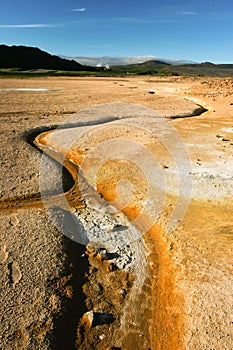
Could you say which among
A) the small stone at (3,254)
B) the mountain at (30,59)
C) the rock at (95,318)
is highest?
the small stone at (3,254)

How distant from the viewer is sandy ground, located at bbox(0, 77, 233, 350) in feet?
14.5

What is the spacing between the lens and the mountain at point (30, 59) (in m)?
77.0

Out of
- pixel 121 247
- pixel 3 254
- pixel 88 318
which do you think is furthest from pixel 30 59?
pixel 88 318

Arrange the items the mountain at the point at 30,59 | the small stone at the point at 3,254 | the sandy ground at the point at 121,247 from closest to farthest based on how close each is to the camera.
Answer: the sandy ground at the point at 121,247 < the small stone at the point at 3,254 < the mountain at the point at 30,59

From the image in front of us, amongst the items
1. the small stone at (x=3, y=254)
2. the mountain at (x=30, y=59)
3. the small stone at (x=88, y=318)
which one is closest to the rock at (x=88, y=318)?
the small stone at (x=88, y=318)

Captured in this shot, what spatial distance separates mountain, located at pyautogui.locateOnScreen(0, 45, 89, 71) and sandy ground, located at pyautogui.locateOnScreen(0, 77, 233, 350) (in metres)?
70.6

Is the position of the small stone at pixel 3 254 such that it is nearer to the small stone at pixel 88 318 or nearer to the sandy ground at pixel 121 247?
the sandy ground at pixel 121 247

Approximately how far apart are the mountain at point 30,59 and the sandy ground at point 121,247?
70.6 meters

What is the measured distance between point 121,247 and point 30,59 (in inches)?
3360

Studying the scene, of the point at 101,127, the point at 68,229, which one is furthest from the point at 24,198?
the point at 101,127

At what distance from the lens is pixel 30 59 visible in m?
83.2

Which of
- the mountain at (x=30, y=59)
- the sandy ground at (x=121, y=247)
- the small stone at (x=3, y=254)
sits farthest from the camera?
the mountain at (x=30, y=59)

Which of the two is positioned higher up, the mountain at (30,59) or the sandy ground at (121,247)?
the sandy ground at (121,247)

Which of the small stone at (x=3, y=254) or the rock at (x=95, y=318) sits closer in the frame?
the rock at (x=95, y=318)
